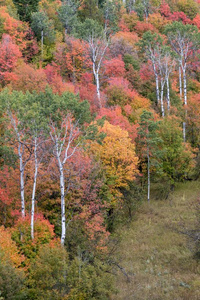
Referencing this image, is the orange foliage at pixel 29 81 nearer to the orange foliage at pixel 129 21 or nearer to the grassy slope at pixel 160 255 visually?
the grassy slope at pixel 160 255

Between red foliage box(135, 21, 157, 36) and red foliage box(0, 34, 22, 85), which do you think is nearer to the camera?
red foliage box(0, 34, 22, 85)

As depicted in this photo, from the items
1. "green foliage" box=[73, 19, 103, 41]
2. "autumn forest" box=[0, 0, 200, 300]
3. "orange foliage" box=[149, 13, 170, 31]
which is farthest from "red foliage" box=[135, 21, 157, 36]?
"green foliage" box=[73, 19, 103, 41]

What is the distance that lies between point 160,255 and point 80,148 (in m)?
11.9

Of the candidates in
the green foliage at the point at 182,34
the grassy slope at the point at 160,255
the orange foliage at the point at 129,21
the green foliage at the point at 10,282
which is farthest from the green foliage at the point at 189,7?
the green foliage at the point at 10,282

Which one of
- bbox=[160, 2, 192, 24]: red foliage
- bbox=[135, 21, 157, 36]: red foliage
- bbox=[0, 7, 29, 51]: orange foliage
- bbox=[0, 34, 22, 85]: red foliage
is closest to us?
bbox=[0, 34, 22, 85]: red foliage

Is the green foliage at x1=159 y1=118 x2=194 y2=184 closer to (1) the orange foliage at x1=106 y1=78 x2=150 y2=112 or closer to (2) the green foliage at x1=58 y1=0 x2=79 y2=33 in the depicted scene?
(1) the orange foliage at x1=106 y1=78 x2=150 y2=112

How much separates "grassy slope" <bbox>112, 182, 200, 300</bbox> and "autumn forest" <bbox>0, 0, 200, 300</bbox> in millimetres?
535

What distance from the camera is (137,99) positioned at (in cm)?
4397

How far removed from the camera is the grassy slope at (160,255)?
70.1 ft

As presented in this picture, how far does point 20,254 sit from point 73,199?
765cm

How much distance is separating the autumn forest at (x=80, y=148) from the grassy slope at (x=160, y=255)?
535mm

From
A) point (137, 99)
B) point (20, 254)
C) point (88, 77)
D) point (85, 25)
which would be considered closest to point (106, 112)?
point (137, 99)

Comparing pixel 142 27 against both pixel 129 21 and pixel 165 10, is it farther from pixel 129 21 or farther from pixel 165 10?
pixel 165 10

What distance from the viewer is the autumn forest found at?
19469 mm
